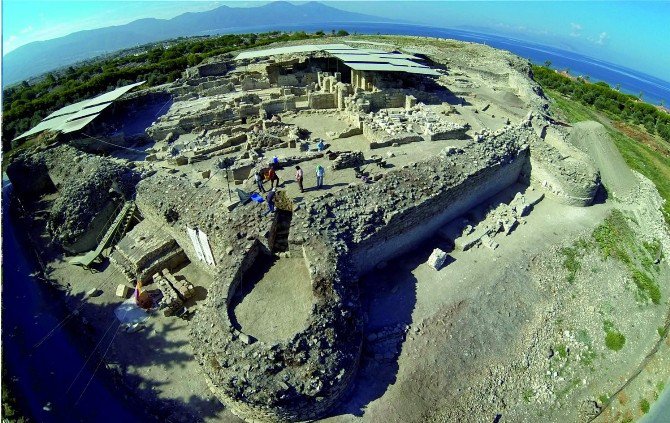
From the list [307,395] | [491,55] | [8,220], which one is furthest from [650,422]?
[491,55]

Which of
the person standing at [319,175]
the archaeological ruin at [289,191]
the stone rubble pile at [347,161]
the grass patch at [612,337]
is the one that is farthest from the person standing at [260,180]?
the grass patch at [612,337]

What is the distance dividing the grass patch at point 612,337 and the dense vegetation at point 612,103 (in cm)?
3143

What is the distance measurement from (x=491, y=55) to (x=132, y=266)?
4617cm

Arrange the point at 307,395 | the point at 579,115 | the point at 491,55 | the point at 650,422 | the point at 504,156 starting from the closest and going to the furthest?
the point at 307,395 < the point at 650,422 < the point at 504,156 < the point at 579,115 < the point at 491,55

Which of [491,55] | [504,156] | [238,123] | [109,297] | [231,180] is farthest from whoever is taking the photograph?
[491,55]

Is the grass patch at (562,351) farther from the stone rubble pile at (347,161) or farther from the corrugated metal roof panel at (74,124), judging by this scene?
the corrugated metal roof panel at (74,124)

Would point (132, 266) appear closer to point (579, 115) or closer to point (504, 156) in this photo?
point (504, 156)

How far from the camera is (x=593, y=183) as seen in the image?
1920 centimetres

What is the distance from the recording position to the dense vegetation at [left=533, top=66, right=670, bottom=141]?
3725 cm

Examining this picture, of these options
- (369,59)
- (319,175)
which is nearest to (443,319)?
(319,175)

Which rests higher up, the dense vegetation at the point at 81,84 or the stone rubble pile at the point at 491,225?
the dense vegetation at the point at 81,84

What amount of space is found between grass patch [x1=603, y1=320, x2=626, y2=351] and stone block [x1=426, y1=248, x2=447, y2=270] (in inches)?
284

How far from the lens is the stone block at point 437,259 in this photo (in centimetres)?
1510

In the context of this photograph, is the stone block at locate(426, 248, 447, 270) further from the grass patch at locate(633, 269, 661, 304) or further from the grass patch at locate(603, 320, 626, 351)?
the grass patch at locate(633, 269, 661, 304)
